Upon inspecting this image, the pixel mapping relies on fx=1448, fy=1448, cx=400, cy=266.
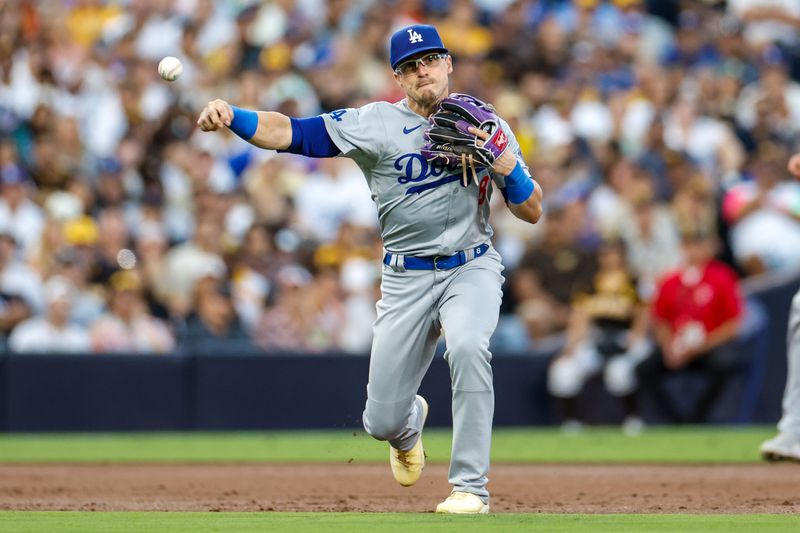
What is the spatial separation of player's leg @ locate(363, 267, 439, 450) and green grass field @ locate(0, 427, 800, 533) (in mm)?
469

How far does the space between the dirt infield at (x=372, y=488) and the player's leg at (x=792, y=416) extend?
0.19m

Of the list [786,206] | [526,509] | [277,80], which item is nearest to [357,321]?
[277,80]

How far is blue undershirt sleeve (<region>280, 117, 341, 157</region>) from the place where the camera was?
683 centimetres

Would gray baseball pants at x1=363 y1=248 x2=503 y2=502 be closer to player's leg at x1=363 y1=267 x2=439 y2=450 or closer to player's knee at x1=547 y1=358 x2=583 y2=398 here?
player's leg at x1=363 y1=267 x2=439 y2=450

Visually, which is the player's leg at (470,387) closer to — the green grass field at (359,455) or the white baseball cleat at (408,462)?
the green grass field at (359,455)

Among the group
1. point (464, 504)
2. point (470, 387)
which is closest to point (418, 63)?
point (470, 387)

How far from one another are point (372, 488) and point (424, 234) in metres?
2.64

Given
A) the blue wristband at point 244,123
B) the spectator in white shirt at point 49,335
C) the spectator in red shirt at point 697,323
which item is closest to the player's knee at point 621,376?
the spectator in red shirt at point 697,323

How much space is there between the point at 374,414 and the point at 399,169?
1.20 metres

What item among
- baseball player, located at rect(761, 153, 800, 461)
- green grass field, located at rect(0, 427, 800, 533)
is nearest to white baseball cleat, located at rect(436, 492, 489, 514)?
green grass field, located at rect(0, 427, 800, 533)

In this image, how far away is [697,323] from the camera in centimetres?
1382

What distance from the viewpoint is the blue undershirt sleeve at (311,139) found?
683cm

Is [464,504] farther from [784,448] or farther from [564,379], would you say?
[564,379]

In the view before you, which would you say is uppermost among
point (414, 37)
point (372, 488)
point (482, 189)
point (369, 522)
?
point (414, 37)
